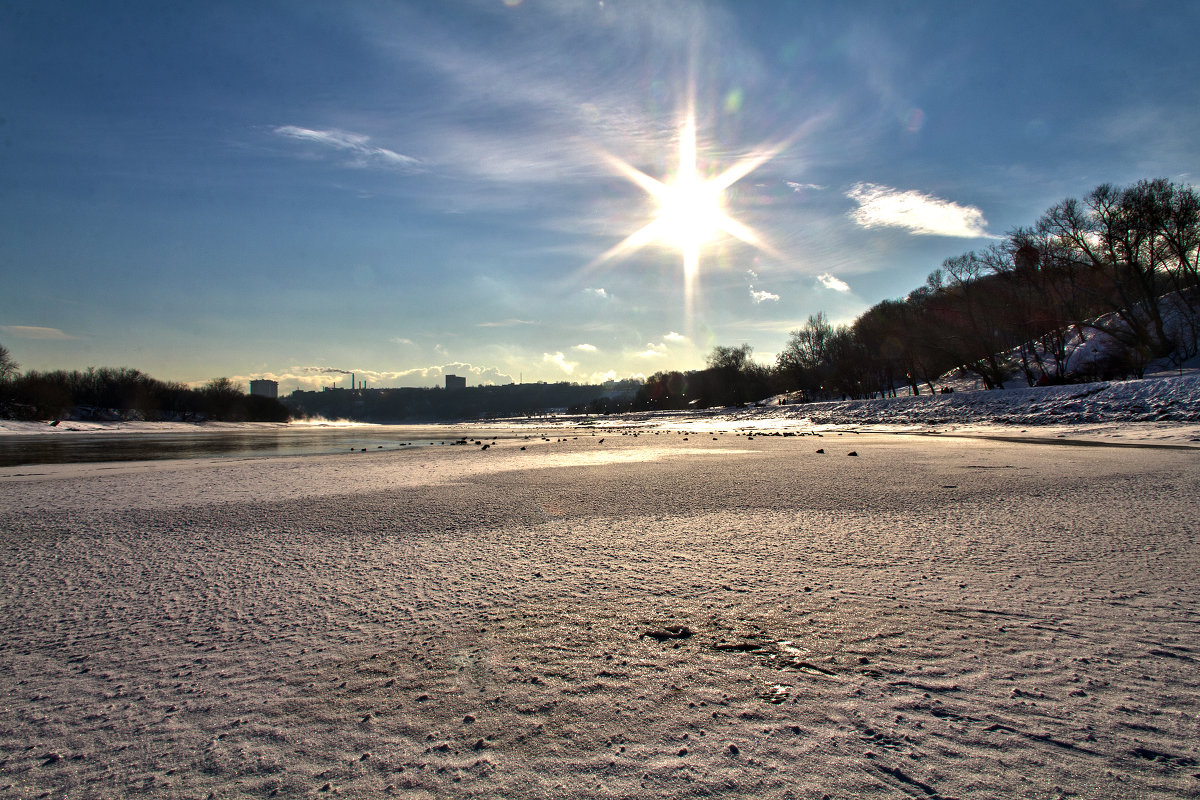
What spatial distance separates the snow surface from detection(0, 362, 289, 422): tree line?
6826 cm

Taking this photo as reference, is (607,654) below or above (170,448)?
below

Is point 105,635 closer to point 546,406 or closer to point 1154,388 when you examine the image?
point 1154,388

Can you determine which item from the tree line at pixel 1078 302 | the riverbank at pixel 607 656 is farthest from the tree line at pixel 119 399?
the tree line at pixel 1078 302

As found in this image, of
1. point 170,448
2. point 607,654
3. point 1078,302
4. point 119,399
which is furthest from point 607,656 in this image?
point 119,399

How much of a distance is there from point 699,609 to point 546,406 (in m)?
163

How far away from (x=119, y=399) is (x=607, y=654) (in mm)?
91881

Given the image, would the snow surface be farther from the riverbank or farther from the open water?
the open water

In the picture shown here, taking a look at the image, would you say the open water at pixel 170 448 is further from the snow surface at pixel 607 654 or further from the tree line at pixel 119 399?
the tree line at pixel 119 399

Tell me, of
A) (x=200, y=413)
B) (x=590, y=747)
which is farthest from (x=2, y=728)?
(x=200, y=413)

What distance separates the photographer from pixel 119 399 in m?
69.9

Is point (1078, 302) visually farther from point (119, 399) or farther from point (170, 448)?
point (119, 399)

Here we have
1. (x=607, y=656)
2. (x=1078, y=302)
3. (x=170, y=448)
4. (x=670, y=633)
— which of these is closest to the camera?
(x=607, y=656)

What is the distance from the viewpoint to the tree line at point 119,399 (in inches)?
2072

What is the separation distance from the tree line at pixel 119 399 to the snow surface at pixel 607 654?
68261 millimetres
